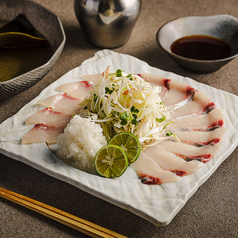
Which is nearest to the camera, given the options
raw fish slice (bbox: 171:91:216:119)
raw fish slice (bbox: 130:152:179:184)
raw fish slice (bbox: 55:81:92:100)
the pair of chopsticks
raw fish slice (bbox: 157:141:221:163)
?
the pair of chopsticks

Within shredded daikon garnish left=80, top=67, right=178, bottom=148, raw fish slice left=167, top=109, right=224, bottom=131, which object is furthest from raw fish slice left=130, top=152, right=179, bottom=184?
raw fish slice left=167, top=109, right=224, bottom=131

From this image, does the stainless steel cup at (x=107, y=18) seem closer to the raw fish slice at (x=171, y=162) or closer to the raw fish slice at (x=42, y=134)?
the raw fish slice at (x=42, y=134)

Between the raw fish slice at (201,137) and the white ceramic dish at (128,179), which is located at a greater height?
the raw fish slice at (201,137)

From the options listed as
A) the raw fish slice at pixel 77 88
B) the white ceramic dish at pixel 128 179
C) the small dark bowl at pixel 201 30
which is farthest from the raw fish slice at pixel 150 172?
the small dark bowl at pixel 201 30

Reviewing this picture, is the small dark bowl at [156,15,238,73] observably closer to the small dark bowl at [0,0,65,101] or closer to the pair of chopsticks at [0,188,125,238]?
the small dark bowl at [0,0,65,101]

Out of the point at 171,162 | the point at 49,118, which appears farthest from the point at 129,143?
the point at 49,118

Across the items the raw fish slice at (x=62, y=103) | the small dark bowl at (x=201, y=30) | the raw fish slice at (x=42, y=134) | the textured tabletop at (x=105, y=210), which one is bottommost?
the textured tabletop at (x=105, y=210)
